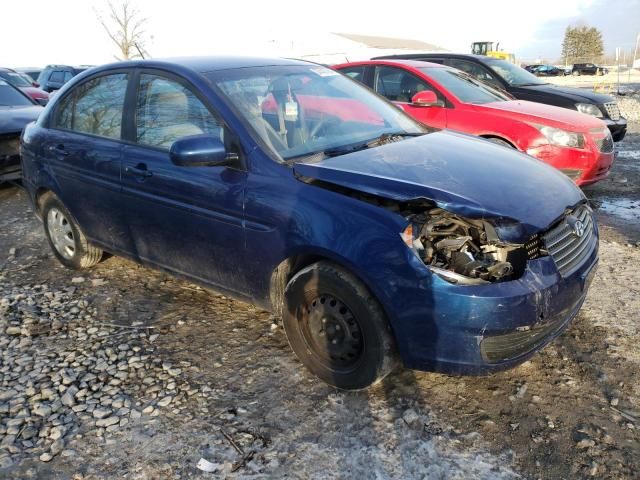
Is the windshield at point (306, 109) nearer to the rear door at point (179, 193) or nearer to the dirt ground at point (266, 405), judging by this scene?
the rear door at point (179, 193)

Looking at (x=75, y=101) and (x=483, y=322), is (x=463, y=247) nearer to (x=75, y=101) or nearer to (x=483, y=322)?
(x=483, y=322)

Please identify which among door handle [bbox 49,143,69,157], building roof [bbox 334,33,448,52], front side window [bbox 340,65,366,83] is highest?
building roof [bbox 334,33,448,52]

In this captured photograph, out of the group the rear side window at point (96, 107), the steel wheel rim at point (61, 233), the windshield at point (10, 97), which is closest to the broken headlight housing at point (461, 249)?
the rear side window at point (96, 107)

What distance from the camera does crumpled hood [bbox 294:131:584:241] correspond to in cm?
263

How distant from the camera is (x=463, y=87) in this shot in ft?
23.1

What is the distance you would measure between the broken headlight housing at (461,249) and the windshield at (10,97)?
794 cm

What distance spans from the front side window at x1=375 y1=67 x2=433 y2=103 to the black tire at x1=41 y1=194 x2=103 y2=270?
4.32m

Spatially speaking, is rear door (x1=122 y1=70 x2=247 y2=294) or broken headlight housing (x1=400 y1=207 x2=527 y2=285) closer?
broken headlight housing (x1=400 y1=207 x2=527 y2=285)

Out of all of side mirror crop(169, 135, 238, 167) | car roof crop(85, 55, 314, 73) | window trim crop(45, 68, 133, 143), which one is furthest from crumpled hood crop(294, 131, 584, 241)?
window trim crop(45, 68, 133, 143)

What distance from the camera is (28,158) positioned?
4715 millimetres

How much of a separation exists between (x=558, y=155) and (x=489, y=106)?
103 cm

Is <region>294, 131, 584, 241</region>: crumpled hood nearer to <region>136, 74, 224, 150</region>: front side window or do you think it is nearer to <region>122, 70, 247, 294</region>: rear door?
<region>122, 70, 247, 294</region>: rear door

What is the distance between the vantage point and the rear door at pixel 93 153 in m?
3.88

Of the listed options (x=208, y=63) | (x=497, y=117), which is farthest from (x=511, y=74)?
(x=208, y=63)
